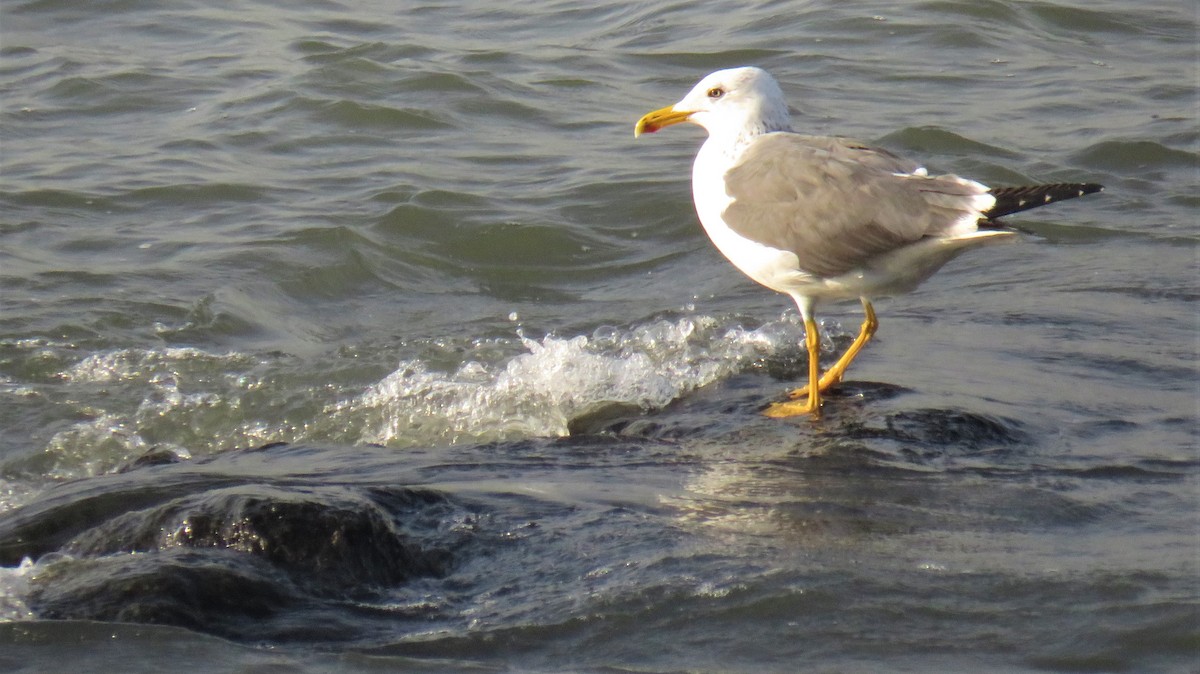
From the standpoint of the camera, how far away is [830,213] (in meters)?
5.05

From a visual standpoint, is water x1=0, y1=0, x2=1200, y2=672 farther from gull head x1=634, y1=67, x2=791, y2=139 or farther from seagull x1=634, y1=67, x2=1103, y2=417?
gull head x1=634, y1=67, x2=791, y2=139

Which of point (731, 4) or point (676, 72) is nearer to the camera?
point (676, 72)

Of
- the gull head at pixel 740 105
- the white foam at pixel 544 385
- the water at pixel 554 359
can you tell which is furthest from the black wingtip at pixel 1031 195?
the white foam at pixel 544 385

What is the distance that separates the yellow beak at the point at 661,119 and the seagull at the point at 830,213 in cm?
37

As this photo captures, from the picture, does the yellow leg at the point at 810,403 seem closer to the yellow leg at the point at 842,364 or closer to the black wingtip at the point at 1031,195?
the yellow leg at the point at 842,364

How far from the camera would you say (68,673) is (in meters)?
2.93

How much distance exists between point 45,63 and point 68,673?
9.24 meters

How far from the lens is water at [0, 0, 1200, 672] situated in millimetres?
3211

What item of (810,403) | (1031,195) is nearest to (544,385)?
(810,403)

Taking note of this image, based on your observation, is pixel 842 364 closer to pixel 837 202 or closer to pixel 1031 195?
pixel 837 202

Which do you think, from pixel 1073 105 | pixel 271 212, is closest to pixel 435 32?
pixel 271 212

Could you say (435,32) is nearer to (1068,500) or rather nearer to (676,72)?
(676,72)

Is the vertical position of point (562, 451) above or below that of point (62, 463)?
above

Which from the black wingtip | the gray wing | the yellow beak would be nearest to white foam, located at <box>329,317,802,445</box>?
the gray wing
